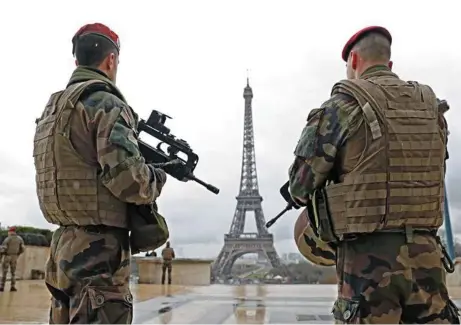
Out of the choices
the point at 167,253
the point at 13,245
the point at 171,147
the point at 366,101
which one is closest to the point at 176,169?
the point at 171,147

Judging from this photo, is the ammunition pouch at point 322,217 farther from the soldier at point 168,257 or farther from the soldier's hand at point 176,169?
the soldier at point 168,257

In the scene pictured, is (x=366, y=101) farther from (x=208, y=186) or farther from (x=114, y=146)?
(x=208, y=186)

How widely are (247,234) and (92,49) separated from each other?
45629 millimetres

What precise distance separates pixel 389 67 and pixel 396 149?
1.80ft

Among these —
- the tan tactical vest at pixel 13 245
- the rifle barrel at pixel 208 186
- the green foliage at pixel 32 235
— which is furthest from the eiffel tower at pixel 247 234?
the rifle barrel at pixel 208 186

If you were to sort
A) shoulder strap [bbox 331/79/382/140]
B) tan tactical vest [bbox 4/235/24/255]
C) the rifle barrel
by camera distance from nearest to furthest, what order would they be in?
1. shoulder strap [bbox 331/79/382/140]
2. the rifle barrel
3. tan tactical vest [bbox 4/235/24/255]

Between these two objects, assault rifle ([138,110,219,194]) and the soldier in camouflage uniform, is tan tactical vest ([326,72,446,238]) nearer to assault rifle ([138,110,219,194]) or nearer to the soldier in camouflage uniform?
the soldier in camouflage uniform

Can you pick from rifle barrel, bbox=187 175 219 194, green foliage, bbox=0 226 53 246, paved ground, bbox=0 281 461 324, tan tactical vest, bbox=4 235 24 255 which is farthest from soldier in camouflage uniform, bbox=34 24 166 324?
green foliage, bbox=0 226 53 246

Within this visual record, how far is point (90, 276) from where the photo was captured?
2.66 metres

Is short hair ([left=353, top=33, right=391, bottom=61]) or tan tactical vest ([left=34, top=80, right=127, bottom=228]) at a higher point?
short hair ([left=353, top=33, right=391, bottom=61])

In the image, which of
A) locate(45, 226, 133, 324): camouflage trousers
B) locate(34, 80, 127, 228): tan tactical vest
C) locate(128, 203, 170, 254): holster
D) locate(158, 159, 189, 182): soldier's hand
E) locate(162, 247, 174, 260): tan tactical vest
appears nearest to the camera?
locate(45, 226, 133, 324): camouflage trousers

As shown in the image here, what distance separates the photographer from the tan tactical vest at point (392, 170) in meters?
2.47

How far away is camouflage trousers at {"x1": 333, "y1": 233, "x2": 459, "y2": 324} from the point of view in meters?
2.38

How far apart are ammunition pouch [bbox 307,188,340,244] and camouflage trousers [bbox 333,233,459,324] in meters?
0.16
